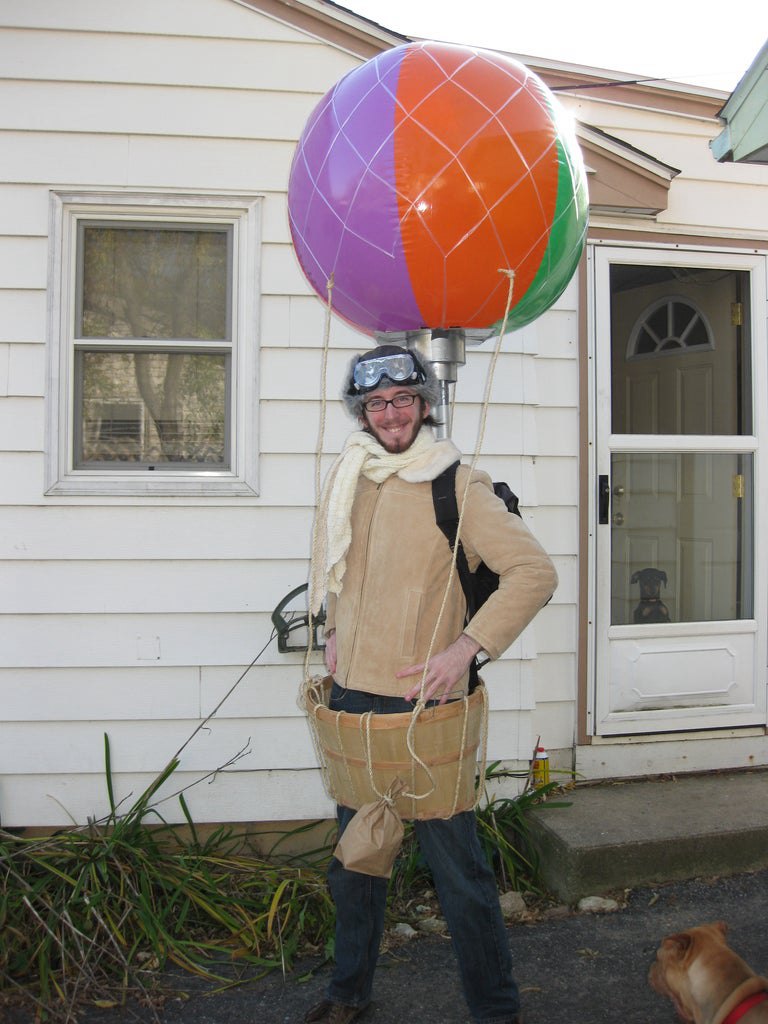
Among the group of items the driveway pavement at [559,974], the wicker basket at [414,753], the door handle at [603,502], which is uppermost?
the door handle at [603,502]

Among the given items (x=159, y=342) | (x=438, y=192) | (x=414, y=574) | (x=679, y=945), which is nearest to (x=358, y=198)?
(x=438, y=192)

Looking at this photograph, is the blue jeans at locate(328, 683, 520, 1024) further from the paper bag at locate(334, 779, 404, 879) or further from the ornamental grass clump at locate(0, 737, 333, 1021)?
the ornamental grass clump at locate(0, 737, 333, 1021)

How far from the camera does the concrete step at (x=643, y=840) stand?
132 inches

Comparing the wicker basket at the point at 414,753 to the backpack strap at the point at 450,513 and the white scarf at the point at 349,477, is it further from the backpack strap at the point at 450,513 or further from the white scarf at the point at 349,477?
the white scarf at the point at 349,477

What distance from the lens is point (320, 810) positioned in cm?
375

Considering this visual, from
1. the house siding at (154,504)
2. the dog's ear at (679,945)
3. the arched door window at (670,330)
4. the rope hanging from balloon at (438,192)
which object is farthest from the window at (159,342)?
the dog's ear at (679,945)

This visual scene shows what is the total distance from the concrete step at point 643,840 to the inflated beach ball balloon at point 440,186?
6.79 ft

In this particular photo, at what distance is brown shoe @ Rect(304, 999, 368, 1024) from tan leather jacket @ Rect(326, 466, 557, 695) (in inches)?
37.6

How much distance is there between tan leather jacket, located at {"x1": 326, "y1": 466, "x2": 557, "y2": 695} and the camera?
2.30 metres

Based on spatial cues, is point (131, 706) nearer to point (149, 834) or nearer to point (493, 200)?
point (149, 834)

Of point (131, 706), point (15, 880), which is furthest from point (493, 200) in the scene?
point (15, 880)

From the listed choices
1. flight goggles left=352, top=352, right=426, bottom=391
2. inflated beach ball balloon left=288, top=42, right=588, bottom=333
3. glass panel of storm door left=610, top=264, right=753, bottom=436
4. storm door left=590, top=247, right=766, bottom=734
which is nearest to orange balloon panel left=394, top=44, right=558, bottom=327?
inflated beach ball balloon left=288, top=42, right=588, bottom=333

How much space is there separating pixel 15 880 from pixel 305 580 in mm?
1498

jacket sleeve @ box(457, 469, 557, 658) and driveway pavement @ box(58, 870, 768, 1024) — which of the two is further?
driveway pavement @ box(58, 870, 768, 1024)
